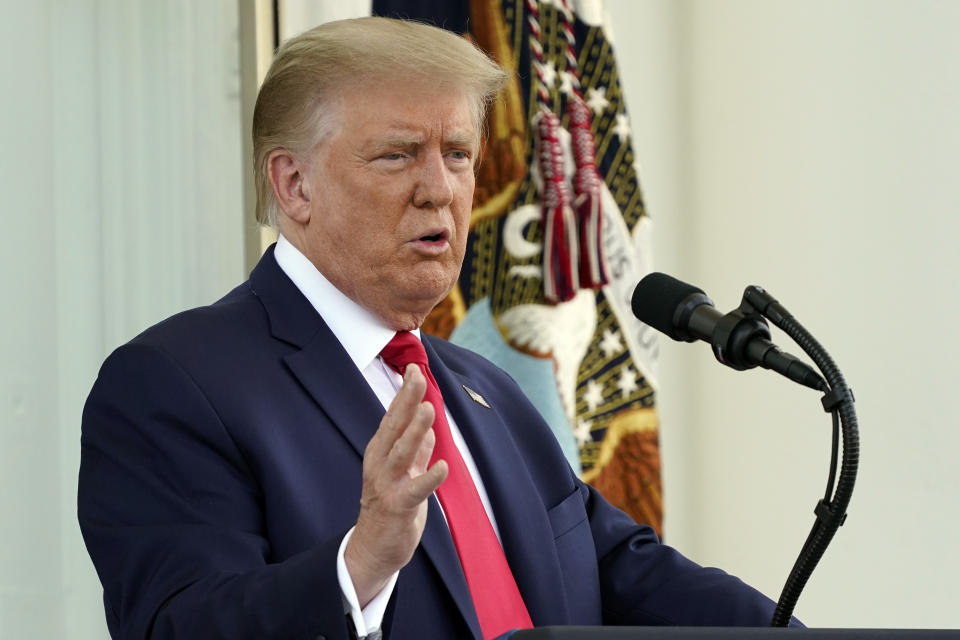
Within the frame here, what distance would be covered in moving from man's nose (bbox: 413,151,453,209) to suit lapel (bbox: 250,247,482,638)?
0.21m

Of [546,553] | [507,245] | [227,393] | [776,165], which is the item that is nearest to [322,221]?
[227,393]

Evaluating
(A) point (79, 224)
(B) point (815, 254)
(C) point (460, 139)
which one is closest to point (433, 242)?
(C) point (460, 139)

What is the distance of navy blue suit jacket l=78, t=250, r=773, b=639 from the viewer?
4.23 ft

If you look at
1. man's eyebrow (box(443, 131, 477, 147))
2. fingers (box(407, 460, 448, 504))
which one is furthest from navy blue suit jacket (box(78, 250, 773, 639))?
man's eyebrow (box(443, 131, 477, 147))

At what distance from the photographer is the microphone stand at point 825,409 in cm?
114

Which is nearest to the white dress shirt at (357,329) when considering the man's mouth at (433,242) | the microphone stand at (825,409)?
the man's mouth at (433,242)

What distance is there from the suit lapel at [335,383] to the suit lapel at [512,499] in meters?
0.15

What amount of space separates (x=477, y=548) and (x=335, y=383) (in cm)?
28

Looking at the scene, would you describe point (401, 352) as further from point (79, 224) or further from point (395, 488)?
point (79, 224)

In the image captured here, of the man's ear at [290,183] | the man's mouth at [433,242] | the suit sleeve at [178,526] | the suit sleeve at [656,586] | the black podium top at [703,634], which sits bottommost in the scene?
the suit sleeve at [656,586]

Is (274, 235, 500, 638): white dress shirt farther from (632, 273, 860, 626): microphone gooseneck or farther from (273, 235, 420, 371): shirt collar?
(632, 273, 860, 626): microphone gooseneck

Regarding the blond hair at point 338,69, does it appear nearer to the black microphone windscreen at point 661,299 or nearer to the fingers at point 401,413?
the black microphone windscreen at point 661,299

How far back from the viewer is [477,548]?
159cm

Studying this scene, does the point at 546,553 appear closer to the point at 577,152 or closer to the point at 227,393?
the point at 227,393
